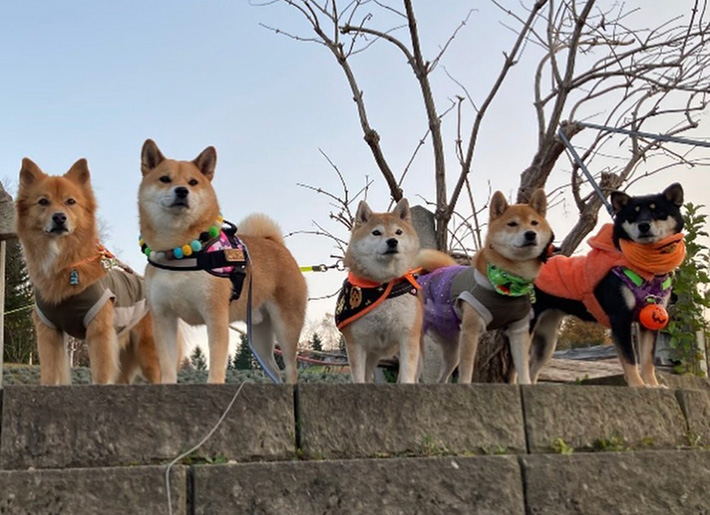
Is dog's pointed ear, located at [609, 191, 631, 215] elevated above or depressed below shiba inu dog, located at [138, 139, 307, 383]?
above

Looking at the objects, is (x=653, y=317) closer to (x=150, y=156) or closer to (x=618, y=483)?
(x=618, y=483)

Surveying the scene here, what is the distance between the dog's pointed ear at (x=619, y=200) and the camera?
5.65 metres

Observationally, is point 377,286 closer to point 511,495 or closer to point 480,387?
point 480,387

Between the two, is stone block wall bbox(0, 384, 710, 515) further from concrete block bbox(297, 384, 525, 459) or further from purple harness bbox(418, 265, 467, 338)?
purple harness bbox(418, 265, 467, 338)

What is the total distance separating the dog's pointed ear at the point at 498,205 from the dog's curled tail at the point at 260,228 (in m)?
1.63

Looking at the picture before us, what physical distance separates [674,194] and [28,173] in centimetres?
453

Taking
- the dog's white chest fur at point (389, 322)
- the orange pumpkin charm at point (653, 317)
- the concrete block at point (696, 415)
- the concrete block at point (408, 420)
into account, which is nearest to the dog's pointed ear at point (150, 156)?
the dog's white chest fur at point (389, 322)

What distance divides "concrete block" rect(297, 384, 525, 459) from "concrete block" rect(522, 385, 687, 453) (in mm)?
145

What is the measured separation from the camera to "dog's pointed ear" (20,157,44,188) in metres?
5.06

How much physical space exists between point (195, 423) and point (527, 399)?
1.88 m

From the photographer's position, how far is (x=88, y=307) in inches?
193

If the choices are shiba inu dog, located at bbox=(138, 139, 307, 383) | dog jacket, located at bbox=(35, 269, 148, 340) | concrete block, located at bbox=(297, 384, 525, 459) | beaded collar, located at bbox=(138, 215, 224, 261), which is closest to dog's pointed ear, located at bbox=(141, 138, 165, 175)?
shiba inu dog, located at bbox=(138, 139, 307, 383)

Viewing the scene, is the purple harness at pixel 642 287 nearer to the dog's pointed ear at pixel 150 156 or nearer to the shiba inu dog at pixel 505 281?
the shiba inu dog at pixel 505 281

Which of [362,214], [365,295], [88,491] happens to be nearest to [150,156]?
[362,214]
